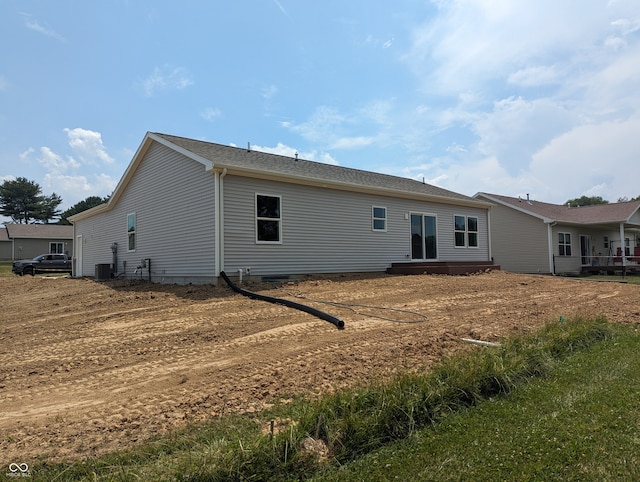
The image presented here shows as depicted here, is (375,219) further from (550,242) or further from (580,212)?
(580,212)

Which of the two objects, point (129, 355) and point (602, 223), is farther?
point (602, 223)

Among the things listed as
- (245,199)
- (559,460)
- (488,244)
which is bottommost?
(559,460)

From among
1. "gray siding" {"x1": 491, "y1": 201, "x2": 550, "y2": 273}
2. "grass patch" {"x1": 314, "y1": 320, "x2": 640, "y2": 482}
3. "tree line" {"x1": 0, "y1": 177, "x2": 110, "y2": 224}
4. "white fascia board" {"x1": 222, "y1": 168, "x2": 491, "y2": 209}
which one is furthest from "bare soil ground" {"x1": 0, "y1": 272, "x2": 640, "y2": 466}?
"tree line" {"x1": 0, "y1": 177, "x2": 110, "y2": 224}

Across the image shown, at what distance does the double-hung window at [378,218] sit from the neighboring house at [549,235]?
10.4 m

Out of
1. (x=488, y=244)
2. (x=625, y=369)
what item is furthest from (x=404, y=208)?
(x=625, y=369)

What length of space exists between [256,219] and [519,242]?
18.0 metres

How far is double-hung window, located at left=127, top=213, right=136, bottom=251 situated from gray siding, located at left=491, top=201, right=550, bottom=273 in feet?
60.8

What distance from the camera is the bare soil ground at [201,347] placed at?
3.54 m

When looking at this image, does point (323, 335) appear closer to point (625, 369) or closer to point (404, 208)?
point (625, 369)

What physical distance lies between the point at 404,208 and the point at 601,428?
42.5ft

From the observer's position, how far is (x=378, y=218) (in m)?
14.9

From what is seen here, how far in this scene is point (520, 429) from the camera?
3.20 meters

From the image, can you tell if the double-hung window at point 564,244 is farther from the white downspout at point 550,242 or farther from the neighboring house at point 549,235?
the white downspout at point 550,242

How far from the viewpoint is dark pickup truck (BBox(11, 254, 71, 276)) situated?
86.2 ft
